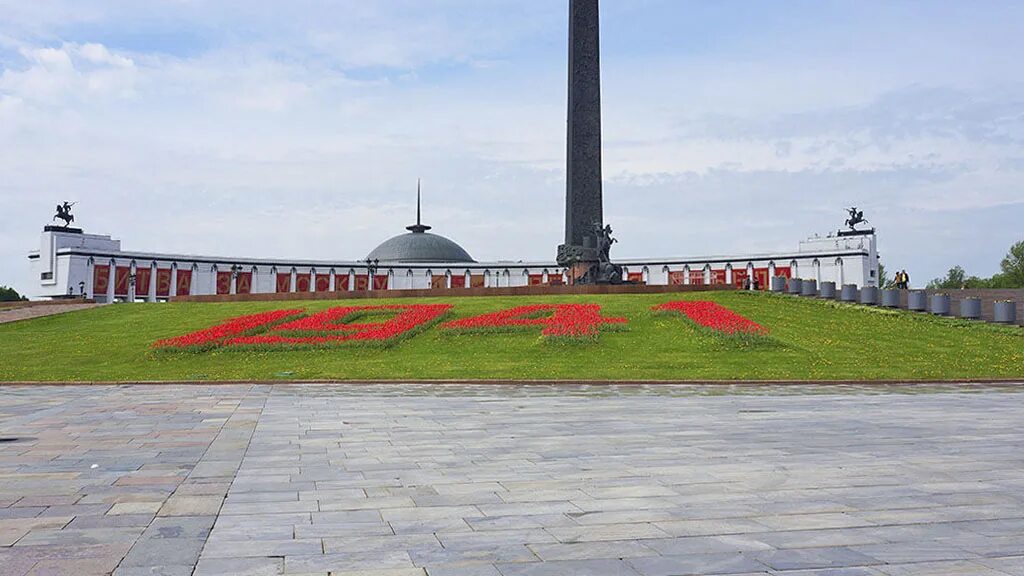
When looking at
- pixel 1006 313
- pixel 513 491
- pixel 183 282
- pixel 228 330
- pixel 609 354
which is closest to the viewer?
pixel 513 491

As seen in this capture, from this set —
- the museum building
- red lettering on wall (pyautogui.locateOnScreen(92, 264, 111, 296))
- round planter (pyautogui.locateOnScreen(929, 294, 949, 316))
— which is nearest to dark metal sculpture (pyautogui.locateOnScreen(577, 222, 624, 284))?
round planter (pyautogui.locateOnScreen(929, 294, 949, 316))

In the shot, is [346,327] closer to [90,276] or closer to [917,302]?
[917,302]

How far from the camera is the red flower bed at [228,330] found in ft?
86.9

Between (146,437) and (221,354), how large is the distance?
1553cm

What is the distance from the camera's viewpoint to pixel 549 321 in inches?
1131

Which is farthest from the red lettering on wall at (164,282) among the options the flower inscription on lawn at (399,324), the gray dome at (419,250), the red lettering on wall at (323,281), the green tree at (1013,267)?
the green tree at (1013,267)

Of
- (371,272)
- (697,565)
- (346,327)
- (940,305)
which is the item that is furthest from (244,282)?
(697,565)

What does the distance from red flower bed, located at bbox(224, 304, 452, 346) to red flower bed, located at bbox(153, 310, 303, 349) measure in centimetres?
56

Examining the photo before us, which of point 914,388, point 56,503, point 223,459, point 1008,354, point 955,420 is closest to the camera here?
point 56,503

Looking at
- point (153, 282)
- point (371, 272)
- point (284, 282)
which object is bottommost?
point (153, 282)

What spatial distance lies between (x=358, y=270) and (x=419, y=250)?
10.3 meters

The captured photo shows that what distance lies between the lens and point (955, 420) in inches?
488

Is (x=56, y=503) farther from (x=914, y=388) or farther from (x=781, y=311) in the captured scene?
(x=781, y=311)

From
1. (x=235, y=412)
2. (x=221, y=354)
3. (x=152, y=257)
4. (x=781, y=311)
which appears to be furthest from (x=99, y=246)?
(x=235, y=412)
